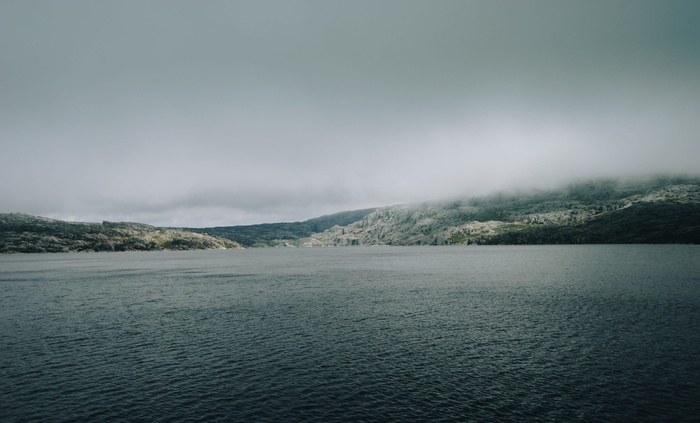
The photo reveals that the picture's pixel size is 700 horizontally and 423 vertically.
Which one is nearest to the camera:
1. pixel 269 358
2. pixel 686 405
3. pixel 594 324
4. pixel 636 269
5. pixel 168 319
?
pixel 686 405

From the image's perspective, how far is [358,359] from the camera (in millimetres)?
47531

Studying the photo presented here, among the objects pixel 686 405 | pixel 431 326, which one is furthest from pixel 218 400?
pixel 686 405

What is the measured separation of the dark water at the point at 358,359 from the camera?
3391cm

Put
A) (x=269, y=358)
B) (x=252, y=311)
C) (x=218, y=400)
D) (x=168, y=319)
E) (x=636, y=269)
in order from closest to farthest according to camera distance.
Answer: (x=218, y=400)
(x=269, y=358)
(x=168, y=319)
(x=252, y=311)
(x=636, y=269)

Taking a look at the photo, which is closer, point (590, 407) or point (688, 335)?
point (590, 407)

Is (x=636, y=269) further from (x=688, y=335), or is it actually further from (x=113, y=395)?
(x=113, y=395)

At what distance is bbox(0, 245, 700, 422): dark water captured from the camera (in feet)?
111

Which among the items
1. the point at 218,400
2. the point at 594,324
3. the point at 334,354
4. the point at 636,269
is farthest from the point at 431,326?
the point at 636,269

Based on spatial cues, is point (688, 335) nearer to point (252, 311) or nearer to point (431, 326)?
point (431, 326)

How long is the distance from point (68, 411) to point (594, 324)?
75.8 m

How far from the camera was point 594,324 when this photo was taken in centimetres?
6303

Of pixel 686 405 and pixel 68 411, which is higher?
pixel 68 411

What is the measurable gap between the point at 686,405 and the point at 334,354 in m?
37.6

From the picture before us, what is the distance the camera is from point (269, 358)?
48.2 metres
